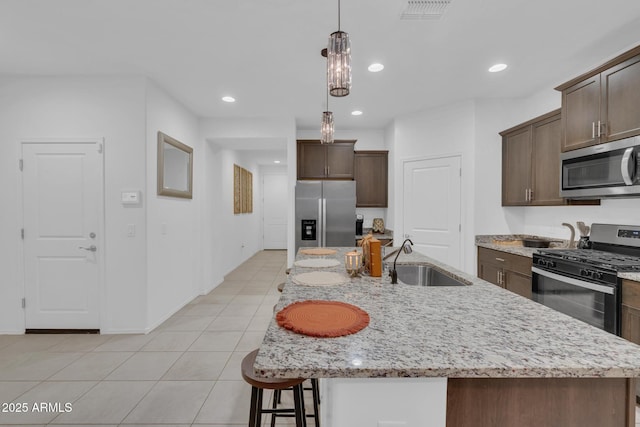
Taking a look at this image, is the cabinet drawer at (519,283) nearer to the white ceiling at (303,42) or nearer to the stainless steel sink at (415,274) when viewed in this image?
the stainless steel sink at (415,274)

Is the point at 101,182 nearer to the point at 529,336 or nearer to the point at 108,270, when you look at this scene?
the point at 108,270

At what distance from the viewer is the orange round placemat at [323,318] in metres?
0.94

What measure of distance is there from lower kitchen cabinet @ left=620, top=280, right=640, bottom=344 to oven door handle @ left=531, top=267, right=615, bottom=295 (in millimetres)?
70

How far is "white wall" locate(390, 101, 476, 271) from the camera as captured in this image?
12.1ft

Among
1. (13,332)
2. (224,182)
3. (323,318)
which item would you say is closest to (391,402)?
(323,318)

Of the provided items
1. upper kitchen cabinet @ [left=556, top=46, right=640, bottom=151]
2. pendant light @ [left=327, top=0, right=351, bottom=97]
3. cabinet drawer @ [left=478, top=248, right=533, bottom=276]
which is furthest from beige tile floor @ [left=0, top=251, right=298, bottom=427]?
upper kitchen cabinet @ [left=556, top=46, right=640, bottom=151]

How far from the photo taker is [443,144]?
3930 millimetres

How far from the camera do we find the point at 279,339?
909 mm

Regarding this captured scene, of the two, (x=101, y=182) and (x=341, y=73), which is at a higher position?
(x=341, y=73)

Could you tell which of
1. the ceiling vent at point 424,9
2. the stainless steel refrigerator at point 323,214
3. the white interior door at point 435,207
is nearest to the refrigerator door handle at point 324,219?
the stainless steel refrigerator at point 323,214

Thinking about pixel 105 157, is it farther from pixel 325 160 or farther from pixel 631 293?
pixel 631 293

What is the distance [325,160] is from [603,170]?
332 cm

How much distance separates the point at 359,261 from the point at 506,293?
73 centimetres

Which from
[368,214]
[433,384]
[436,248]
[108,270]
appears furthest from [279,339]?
Result: [368,214]
